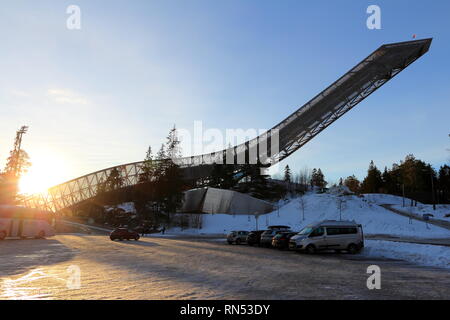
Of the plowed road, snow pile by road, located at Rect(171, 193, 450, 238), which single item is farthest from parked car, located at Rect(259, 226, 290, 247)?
snow pile by road, located at Rect(171, 193, 450, 238)

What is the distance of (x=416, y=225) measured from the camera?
4238cm

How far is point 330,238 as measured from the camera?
74.8 ft

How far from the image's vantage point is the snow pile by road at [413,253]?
54.2 ft

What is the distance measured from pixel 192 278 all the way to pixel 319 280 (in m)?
4.24

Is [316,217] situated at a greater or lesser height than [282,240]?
lesser

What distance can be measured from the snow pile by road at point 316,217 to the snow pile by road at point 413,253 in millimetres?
22589

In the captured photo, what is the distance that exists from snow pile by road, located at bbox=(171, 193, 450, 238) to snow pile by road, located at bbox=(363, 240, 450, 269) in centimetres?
2259

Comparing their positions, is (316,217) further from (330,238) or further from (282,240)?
A: (330,238)

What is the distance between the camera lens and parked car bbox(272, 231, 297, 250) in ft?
85.9

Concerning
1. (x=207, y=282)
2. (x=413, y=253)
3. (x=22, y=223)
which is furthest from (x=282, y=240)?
(x=22, y=223)

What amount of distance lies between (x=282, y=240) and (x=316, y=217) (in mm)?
28982

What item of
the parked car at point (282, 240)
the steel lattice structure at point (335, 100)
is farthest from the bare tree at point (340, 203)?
the parked car at point (282, 240)

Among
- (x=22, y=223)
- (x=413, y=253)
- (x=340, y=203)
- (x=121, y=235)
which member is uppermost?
(x=340, y=203)
